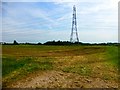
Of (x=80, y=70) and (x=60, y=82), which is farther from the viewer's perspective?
(x=80, y=70)

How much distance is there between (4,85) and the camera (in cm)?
1155

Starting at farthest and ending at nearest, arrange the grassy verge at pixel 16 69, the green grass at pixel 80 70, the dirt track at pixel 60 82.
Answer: the green grass at pixel 80 70 → the grassy verge at pixel 16 69 → the dirt track at pixel 60 82

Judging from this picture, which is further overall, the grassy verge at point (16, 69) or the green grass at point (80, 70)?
the green grass at point (80, 70)

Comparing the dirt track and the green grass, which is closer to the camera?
the dirt track

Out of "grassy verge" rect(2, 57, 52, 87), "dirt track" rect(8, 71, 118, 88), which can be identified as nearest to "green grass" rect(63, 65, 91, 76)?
"dirt track" rect(8, 71, 118, 88)

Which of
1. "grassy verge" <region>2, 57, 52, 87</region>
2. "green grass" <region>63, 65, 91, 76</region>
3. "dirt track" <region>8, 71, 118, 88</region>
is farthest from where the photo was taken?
"green grass" <region>63, 65, 91, 76</region>

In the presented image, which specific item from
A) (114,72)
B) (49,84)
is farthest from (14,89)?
(114,72)

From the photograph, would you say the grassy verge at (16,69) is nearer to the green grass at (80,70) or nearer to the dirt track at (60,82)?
the dirt track at (60,82)

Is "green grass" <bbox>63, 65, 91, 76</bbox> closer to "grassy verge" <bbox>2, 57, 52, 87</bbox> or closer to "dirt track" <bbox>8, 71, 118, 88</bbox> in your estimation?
"dirt track" <bbox>8, 71, 118, 88</bbox>

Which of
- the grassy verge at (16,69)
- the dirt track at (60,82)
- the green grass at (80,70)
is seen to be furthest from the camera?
the green grass at (80,70)

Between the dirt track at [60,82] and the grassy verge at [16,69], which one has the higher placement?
the grassy verge at [16,69]

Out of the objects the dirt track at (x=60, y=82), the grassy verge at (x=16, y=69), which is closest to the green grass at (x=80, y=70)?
the dirt track at (x=60, y=82)

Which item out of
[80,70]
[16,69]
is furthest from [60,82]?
[16,69]

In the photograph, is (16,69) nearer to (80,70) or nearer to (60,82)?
(60,82)
